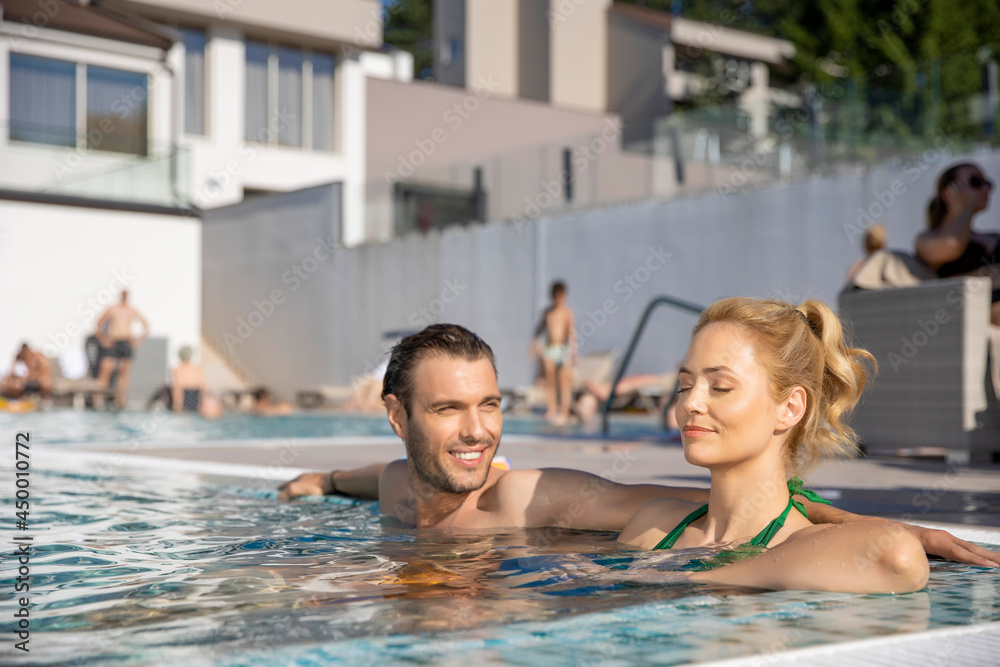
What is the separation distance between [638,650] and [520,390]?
14.1 metres

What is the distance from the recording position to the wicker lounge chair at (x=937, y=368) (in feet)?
18.5

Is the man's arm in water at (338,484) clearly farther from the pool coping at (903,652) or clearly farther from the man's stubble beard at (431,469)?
the pool coping at (903,652)

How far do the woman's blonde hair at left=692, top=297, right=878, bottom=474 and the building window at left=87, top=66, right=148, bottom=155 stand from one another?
21250 millimetres

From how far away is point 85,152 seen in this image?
21.4 m

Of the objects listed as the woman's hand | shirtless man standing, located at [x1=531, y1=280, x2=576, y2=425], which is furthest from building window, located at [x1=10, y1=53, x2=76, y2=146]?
the woman's hand

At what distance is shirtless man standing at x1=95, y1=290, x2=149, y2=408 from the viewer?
17.2 m

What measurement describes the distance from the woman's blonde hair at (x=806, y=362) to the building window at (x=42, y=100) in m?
20.6

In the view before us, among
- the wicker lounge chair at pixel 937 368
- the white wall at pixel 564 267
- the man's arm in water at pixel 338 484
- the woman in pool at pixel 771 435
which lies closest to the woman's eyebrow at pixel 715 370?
the woman in pool at pixel 771 435

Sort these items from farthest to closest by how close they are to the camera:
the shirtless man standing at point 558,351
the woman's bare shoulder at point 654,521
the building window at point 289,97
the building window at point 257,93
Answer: the building window at point 289,97 → the building window at point 257,93 → the shirtless man standing at point 558,351 → the woman's bare shoulder at point 654,521

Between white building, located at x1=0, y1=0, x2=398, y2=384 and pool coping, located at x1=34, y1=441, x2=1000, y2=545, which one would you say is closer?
pool coping, located at x1=34, y1=441, x2=1000, y2=545

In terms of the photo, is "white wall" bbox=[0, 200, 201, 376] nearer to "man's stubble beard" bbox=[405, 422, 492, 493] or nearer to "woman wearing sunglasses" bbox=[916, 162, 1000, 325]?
"woman wearing sunglasses" bbox=[916, 162, 1000, 325]

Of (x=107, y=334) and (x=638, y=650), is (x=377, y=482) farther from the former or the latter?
(x=107, y=334)

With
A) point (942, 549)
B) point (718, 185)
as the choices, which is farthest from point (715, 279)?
point (942, 549)

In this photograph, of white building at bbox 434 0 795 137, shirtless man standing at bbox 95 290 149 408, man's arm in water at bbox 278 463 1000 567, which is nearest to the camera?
man's arm in water at bbox 278 463 1000 567
